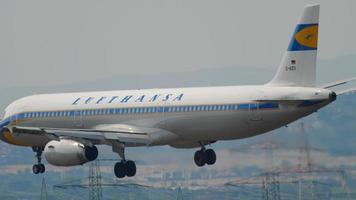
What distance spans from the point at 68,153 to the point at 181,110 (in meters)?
7.38

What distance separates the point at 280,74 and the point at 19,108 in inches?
779

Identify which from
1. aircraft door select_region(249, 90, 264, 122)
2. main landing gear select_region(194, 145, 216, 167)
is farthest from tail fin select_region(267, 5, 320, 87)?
main landing gear select_region(194, 145, 216, 167)

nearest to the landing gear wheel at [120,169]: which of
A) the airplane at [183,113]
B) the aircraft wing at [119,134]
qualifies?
the airplane at [183,113]

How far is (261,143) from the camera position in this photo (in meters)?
108

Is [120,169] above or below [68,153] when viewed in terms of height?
below

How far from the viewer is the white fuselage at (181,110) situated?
256 feet

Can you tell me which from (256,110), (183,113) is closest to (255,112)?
(256,110)

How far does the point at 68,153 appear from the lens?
81.3 m

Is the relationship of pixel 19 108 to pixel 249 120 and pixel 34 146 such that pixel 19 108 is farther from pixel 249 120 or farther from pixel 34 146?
pixel 249 120

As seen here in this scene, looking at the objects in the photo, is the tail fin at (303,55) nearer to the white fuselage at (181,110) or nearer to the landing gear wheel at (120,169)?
the white fuselage at (181,110)

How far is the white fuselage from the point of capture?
77.9 meters

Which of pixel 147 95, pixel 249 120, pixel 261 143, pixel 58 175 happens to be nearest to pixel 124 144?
pixel 147 95

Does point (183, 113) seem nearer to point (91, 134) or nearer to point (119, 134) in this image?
point (119, 134)

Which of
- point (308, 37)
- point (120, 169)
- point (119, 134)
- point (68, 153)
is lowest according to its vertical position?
point (120, 169)
